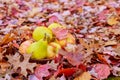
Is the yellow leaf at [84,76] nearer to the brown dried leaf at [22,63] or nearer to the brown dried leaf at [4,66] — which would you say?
the brown dried leaf at [22,63]

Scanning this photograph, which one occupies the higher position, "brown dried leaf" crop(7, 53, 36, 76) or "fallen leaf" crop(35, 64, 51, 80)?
"brown dried leaf" crop(7, 53, 36, 76)

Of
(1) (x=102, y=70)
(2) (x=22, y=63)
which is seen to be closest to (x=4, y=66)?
(2) (x=22, y=63)

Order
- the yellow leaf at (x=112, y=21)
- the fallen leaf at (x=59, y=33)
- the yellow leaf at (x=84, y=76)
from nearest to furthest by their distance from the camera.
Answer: the yellow leaf at (x=84, y=76) → the fallen leaf at (x=59, y=33) → the yellow leaf at (x=112, y=21)

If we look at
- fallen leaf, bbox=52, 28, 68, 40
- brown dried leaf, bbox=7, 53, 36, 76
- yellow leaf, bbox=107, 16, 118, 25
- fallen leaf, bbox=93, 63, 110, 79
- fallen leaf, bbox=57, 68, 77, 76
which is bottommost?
fallen leaf, bbox=93, 63, 110, 79

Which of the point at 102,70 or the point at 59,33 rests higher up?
the point at 59,33

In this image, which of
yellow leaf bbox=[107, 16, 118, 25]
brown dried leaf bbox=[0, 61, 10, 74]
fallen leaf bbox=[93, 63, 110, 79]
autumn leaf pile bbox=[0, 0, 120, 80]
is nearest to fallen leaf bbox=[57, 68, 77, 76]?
autumn leaf pile bbox=[0, 0, 120, 80]

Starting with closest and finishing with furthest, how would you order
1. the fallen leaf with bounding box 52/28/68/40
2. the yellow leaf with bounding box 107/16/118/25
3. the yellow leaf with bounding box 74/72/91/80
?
the yellow leaf with bounding box 74/72/91/80, the fallen leaf with bounding box 52/28/68/40, the yellow leaf with bounding box 107/16/118/25

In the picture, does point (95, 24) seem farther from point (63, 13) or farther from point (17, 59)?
point (17, 59)

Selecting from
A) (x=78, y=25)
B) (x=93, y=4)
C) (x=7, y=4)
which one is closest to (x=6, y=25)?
(x=78, y=25)

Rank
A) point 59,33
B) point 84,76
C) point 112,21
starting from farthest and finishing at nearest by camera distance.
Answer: point 112,21
point 59,33
point 84,76

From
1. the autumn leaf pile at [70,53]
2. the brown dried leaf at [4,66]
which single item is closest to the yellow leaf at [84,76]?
the autumn leaf pile at [70,53]

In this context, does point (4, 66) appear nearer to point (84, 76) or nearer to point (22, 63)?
point (22, 63)

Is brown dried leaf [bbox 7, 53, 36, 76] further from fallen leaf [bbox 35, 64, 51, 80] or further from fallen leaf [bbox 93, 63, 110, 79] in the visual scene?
fallen leaf [bbox 93, 63, 110, 79]
